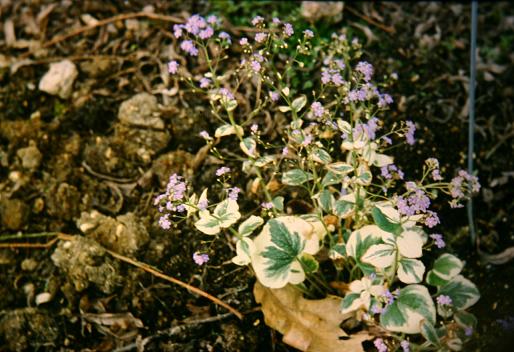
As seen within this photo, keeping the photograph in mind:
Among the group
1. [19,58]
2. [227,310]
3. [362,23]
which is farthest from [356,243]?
[19,58]

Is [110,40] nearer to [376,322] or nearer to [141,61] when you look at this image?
[141,61]

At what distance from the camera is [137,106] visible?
2748mm

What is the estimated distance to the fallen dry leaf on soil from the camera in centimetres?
197

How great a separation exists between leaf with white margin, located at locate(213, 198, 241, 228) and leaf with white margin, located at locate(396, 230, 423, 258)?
0.59 metres

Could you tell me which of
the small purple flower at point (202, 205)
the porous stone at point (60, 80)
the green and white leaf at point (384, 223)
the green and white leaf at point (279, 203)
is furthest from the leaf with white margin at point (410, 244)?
the porous stone at point (60, 80)

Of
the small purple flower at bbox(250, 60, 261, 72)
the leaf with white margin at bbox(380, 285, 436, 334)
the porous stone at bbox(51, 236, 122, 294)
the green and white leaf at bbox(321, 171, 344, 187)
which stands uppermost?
the small purple flower at bbox(250, 60, 261, 72)

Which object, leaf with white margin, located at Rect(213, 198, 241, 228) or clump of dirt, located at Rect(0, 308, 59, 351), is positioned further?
clump of dirt, located at Rect(0, 308, 59, 351)

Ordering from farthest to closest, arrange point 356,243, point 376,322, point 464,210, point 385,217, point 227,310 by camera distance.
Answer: point 464,210
point 227,310
point 376,322
point 356,243
point 385,217

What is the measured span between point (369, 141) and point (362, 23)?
4.96 feet

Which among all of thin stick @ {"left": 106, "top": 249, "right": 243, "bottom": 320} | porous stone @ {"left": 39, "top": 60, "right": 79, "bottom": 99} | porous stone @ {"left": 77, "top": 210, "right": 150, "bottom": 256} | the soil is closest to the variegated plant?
the soil

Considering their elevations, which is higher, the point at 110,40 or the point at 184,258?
the point at 110,40

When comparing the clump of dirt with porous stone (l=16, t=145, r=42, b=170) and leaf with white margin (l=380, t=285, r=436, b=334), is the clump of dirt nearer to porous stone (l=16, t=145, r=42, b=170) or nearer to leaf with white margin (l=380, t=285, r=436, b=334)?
porous stone (l=16, t=145, r=42, b=170)

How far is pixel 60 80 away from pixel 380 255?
2054mm

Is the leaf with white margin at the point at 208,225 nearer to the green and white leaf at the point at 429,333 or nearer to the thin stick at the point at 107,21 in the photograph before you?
the green and white leaf at the point at 429,333
